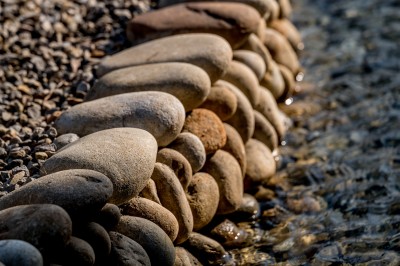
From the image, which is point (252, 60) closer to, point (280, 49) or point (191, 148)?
point (280, 49)

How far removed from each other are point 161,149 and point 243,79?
3.77 feet

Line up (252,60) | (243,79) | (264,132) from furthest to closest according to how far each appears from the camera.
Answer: (252,60) < (264,132) < (243,79)

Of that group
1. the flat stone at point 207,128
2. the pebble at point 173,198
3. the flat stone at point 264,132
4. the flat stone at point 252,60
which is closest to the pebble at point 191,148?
the flat stone at point 207,128

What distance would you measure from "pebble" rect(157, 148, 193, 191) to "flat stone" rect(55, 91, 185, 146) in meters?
0.06

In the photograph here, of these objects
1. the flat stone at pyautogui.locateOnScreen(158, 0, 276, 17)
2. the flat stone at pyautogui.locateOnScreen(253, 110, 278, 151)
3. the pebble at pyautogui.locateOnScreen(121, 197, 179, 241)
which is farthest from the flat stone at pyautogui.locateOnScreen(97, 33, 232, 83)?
the pebble at pyautogui.locateOnScreen(121, 197, 179, 241)

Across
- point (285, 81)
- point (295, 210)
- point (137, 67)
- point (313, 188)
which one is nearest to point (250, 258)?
point (295, 210)

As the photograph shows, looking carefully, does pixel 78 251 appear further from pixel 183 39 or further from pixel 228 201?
pixel 183 39

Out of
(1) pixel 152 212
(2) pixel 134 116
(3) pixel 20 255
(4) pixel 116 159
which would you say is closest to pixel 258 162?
(2) pixel 134 116

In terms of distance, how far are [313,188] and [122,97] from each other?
1288 millimetres

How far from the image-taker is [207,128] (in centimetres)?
389

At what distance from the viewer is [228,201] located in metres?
3.88

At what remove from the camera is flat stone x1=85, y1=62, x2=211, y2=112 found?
12.4 feet

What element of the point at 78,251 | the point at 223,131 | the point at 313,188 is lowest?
the point at 313,188

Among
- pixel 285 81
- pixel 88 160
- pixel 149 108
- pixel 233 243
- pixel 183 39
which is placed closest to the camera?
pixel 88 160
